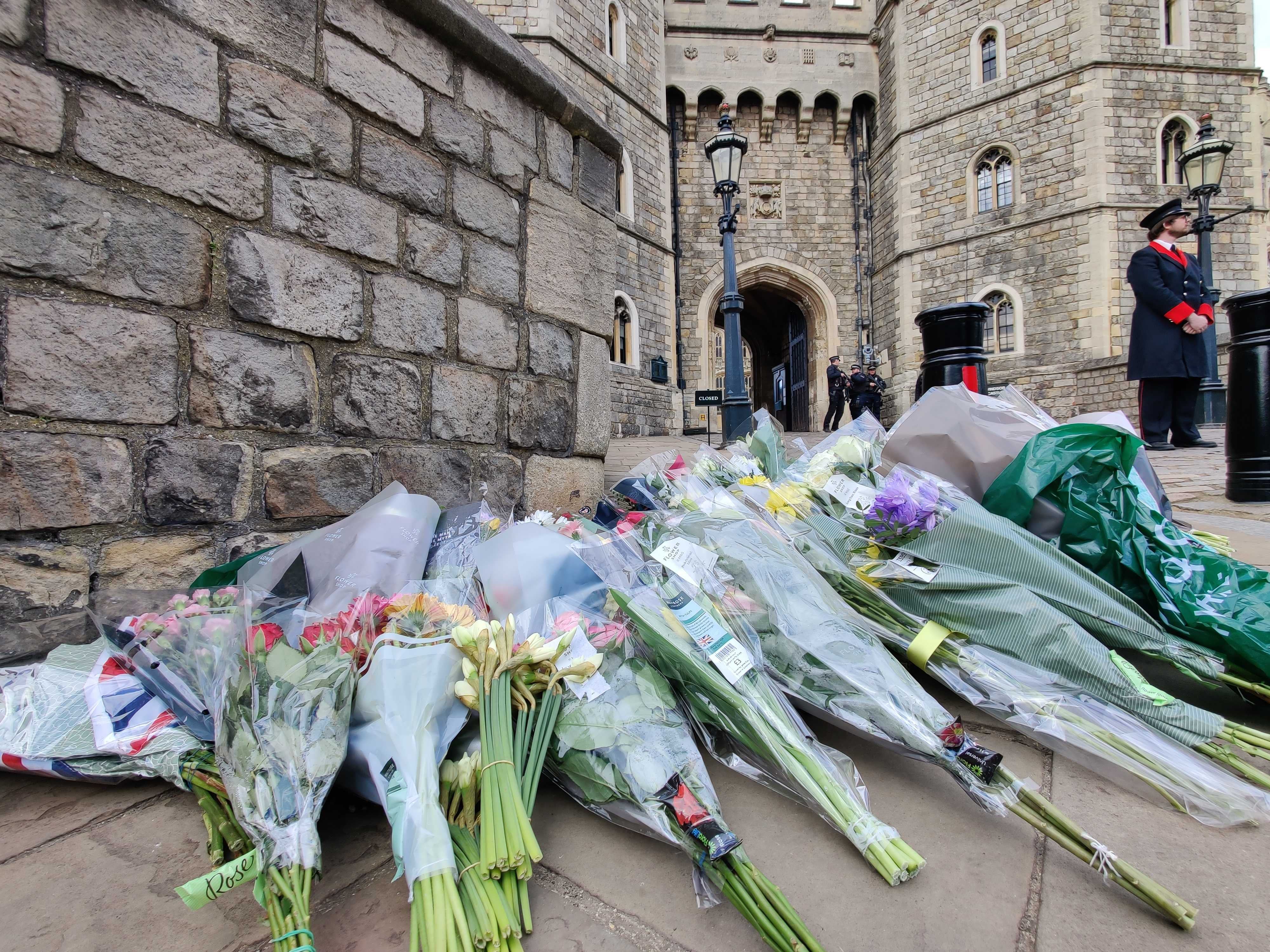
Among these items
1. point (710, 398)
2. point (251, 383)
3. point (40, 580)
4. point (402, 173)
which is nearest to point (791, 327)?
point (710, 398)

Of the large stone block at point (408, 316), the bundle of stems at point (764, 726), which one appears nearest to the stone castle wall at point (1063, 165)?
the large stone block at point (408, 316)

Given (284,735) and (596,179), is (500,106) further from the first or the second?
(284,735)

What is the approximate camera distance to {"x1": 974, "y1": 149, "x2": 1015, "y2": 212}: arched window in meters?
14.0

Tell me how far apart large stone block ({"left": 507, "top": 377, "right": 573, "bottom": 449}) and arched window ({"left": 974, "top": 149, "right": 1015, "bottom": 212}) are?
1537cm

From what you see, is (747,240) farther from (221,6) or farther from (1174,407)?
(221,6)

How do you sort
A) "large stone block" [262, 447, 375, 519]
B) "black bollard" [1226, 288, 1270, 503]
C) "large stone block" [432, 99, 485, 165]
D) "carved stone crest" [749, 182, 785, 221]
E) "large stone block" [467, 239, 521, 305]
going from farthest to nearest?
"carved stone crest" [749, 182, 785, 221] < "black bollard" [1226, 288, 1270, 503] < "large stone block" [467, 239, 521, 305] < "large stone block" [432, 99, 485, 165] < "large stone block" [262, 447, 375, 519]

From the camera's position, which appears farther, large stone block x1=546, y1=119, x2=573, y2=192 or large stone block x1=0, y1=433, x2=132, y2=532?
large stone block x1=546, y1=119, x2=573, y2=192

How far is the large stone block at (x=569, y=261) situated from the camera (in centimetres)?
271

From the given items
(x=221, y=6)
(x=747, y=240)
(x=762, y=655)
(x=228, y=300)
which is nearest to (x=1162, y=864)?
(x=762, y=655)

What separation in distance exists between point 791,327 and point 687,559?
18.3m

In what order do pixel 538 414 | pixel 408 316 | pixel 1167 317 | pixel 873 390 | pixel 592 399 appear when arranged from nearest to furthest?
pixel 408 316 < pixel 538 414 < pixel 592 399 < pixel 1167 317 < pixel 873 390

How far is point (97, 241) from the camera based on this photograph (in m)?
1.51

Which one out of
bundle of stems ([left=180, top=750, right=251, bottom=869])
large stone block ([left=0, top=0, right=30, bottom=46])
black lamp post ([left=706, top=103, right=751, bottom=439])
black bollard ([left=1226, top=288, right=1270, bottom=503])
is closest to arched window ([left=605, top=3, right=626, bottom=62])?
black lamp post ([left=706, top=103, right=751, bottom=439])

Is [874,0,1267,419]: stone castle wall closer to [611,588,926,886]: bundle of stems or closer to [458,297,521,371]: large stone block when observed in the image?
[458,297,521,371]: large stone block
